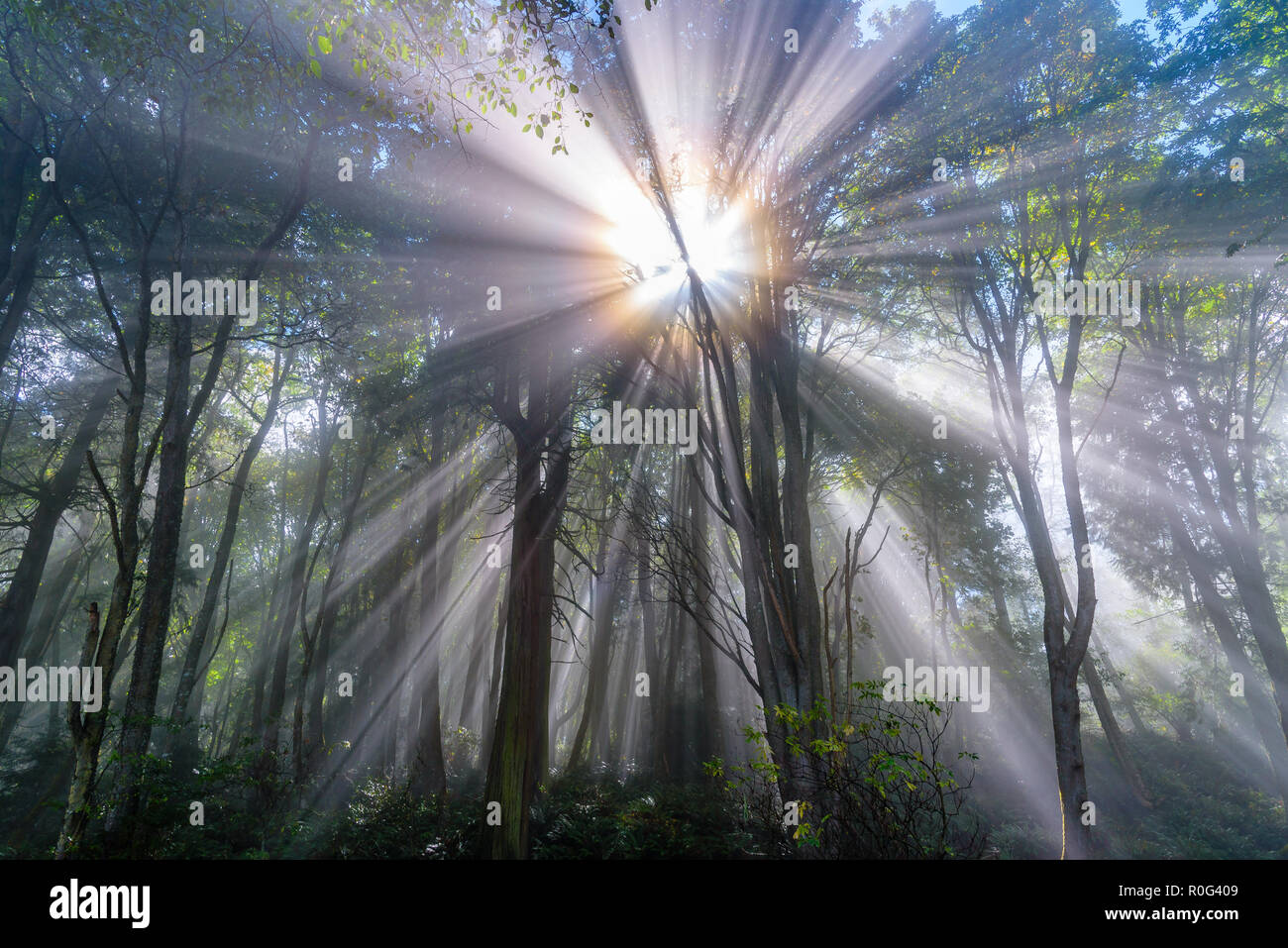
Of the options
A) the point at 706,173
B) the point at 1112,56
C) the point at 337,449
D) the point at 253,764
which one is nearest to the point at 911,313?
the point at 1112,56

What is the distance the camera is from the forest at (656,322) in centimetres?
578

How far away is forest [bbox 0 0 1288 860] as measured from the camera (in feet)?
19.0

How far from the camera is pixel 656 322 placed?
8.21m

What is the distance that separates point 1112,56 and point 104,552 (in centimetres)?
3432

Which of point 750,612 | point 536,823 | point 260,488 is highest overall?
point 260,488

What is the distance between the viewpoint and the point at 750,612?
5.79 m

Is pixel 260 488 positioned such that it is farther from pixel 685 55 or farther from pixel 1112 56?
pixel 1112 56
